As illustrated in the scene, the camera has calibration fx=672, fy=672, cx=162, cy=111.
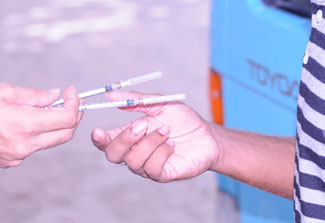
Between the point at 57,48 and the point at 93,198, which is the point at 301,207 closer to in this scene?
the point at 93,198

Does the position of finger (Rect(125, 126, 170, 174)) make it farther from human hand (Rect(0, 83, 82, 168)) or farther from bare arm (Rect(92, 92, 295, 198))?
human hand (Rect(0, 83, 82, 168))

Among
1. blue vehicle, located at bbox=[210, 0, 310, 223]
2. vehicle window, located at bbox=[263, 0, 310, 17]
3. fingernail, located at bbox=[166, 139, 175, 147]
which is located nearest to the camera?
fingernail, located at bbox=[166, 139, 175, 147]

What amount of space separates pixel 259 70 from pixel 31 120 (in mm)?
1252

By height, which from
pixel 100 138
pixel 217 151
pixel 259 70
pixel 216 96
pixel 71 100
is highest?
pixel 71 100

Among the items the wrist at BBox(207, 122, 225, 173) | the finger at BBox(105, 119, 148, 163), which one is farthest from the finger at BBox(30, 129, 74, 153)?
the wrist at BBox(207, 122, 225, 173)

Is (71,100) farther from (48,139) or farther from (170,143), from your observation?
(170,143)

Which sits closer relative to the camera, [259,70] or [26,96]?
[26,96]

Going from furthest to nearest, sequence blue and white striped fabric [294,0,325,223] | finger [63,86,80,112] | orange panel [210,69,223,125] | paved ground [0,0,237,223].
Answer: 1. paved ground [0,0,237,223]
2. orange panel [210,69,223,125]
3. finger [63,86,80,112]
4. blue and white striped fabric [294,0,325,223]

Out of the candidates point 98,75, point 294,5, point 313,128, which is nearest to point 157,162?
point 313,128

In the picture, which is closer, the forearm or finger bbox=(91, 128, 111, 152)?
finger bbox=(91, 128, 111, 152)

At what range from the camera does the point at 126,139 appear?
154 cm

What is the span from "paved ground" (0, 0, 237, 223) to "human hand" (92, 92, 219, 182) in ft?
8.55

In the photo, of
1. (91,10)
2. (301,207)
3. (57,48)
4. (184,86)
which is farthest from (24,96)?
(91,10)

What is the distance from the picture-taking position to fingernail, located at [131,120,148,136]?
1.54m
